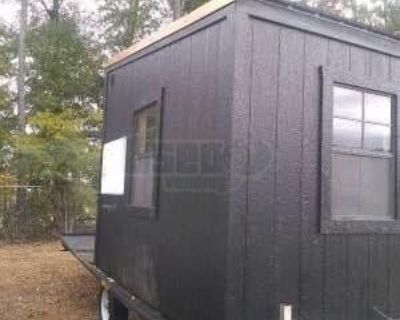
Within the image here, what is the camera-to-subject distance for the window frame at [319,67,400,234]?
407 cm

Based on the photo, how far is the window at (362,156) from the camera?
4.21m

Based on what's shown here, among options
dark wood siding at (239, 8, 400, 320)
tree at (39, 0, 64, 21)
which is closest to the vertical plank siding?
dark wood siding at (239, 8, 400, 320)

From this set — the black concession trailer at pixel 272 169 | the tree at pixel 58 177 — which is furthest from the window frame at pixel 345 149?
the tree at pixel 58 177

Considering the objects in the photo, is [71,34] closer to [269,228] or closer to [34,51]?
[34,51]

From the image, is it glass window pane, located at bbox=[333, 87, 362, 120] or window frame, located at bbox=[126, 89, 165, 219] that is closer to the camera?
glass window pane, located at bbox=[333, 87, 362, 120]

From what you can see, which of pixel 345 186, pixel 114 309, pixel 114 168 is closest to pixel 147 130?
pixel 114 168

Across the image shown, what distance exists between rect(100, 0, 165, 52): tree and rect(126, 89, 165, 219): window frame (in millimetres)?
17498

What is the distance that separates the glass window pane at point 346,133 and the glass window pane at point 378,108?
146 mm

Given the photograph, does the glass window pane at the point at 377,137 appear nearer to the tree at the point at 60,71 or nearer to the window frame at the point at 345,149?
the window frame at the point at 345,149

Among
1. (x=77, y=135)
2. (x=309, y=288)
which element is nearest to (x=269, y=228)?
(x=309, y=288)

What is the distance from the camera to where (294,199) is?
3922mm

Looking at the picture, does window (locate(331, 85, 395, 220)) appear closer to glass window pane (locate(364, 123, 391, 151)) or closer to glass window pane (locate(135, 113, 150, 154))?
glass window pane (locate(364, 123, 391, 151))

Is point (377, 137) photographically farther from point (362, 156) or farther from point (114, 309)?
point (114, 309)

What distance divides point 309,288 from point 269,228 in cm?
60
